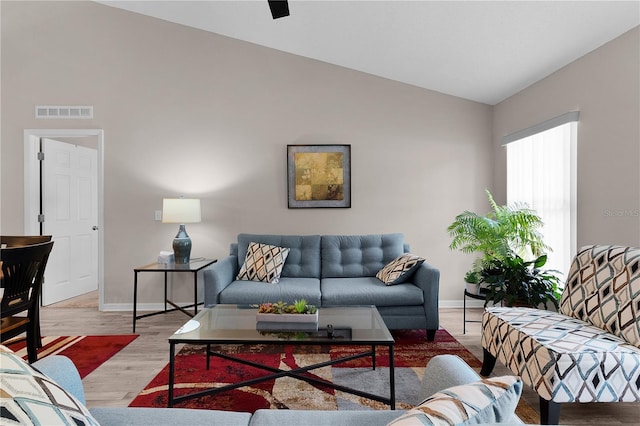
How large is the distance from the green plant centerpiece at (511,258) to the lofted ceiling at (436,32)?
1314 millimetres

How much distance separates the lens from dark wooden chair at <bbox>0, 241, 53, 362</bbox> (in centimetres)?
219

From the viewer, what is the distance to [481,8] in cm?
278

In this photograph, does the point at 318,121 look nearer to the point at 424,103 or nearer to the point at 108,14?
the point at 424,103

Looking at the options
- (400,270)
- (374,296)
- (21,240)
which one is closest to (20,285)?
(21,240)

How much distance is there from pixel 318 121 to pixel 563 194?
8.21 feet

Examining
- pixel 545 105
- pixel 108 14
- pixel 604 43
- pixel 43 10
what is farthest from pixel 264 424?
pixel 43 10

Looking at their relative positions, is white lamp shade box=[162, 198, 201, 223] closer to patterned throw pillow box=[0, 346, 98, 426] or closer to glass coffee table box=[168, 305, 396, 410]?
glass coffee table box=[168, 305, 396, 410]

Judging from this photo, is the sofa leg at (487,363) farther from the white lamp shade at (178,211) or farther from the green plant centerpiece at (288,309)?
the white lamp shade at (178,211)

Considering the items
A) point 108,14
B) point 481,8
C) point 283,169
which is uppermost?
point 108,14

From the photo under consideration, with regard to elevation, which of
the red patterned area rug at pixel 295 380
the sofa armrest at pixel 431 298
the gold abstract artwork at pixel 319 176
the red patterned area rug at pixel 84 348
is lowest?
the red patterned area rug at pixel 84 348

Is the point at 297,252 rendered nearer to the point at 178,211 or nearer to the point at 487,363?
the point at 178,211

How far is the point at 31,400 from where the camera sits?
64cm

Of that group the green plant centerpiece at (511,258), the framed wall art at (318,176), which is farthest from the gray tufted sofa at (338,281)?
the framed wall art at (318,176)

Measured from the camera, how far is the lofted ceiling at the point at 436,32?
2635 millimetres
